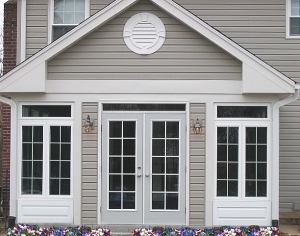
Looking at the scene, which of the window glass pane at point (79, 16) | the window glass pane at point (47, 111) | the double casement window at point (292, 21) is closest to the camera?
the window glass pane at point (47, 111)

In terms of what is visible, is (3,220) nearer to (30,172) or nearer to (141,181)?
(30,172)

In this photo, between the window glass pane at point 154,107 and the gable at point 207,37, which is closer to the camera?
the gable at point 207,37

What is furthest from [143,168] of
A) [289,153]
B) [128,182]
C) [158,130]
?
[289,153]

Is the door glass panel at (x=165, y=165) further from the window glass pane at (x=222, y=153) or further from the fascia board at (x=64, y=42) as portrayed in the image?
the fascia board at (x=64, y=42)

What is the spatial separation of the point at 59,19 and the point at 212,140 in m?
5.06

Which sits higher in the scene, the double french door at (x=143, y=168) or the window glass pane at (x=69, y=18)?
the window glass pane at (x=69, y=18)

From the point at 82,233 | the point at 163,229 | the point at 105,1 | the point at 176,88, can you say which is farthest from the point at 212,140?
the point at 105,1

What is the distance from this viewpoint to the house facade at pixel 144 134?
9844 mm

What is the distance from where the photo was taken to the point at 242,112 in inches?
392

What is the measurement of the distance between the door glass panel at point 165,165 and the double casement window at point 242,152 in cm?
82

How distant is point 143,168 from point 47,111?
2181mm

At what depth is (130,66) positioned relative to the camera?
32.5 feet

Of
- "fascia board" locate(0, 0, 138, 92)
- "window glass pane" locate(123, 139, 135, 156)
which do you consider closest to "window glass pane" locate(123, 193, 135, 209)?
"window glass pane" locate(123, 139, 135, 156)

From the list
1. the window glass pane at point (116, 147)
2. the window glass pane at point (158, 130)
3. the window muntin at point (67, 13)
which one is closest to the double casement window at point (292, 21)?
the window glass pane at point (158, 130)
